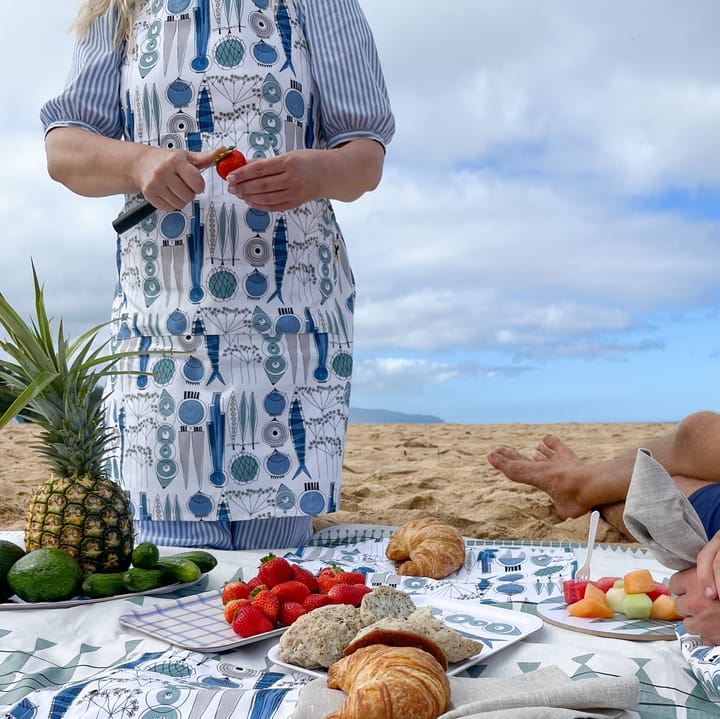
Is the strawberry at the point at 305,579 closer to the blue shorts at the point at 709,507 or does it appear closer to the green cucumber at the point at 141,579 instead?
the green cucumber at the point at 141,579

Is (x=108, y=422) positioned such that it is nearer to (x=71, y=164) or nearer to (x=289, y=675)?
(x=71, y=164)

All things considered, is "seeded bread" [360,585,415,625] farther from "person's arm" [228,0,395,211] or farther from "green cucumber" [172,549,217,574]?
"person's arm" [228,0,395,211]

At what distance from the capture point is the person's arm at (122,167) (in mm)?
2293

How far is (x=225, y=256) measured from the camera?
255 cm

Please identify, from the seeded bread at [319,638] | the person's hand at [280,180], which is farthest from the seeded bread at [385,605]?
the person's hand at [280,180]

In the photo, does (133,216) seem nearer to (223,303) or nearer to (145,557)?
(223,303)

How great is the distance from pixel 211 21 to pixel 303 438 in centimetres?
133

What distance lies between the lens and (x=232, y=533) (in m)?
2.68

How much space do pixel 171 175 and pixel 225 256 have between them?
1.14 ft

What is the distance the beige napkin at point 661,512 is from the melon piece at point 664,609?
25cm

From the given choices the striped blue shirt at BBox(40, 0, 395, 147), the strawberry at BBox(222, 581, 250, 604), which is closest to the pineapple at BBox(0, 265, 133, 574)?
the strawberry at BBox(222, 581, 250, 604)

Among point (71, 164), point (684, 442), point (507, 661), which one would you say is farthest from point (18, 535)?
point (684, 442)

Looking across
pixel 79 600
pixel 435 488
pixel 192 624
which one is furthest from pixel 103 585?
pixel 435 488

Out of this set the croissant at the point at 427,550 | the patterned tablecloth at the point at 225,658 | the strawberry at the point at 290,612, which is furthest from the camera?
the croissant at the point at 427,550
